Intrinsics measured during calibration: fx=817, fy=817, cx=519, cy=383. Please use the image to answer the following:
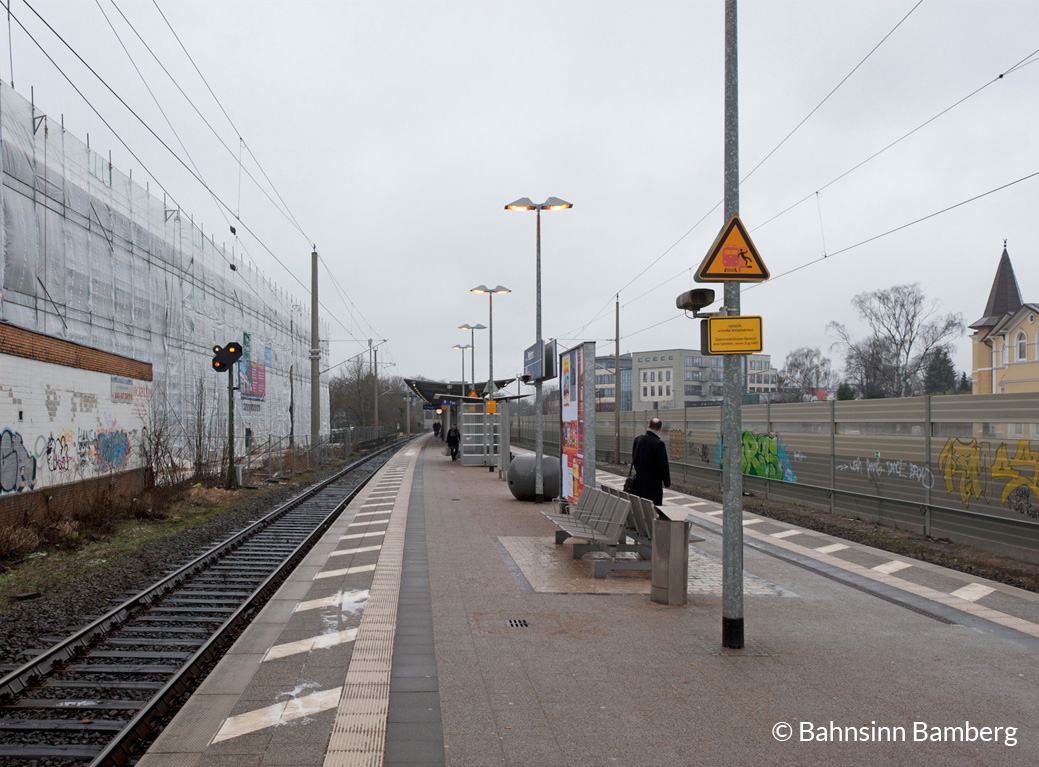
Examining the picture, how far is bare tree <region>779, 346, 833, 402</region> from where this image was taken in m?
91.9

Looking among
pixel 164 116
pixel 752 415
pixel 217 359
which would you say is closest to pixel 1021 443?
pixel 752 415

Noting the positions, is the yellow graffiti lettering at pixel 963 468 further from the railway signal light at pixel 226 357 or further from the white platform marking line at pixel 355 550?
the railway signal light at pixel 226 357

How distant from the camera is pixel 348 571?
32.7 ft

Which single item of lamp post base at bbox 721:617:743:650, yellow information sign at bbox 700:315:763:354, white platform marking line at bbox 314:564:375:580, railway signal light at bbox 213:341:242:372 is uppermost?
railway signal light at bbox 213:341:242:372

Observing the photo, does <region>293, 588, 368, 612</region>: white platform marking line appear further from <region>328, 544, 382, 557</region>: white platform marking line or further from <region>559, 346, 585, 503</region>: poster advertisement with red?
<region>559, 346, 585, 503</region>: poster advertisement with red

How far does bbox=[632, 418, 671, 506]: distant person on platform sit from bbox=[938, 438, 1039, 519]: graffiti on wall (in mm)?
4694

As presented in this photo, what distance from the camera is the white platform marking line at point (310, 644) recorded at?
6344 mm

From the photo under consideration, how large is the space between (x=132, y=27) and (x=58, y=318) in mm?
9391

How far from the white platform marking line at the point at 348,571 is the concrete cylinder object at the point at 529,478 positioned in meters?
8.45

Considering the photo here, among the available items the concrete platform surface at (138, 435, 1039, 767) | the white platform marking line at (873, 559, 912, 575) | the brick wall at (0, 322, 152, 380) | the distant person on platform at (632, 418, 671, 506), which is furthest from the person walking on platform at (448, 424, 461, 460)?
the white platform marking line at (873, 559, 912, 575)

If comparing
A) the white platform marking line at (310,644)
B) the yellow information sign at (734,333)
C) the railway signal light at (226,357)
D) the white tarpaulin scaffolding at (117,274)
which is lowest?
the white platform marking line at (310,644)

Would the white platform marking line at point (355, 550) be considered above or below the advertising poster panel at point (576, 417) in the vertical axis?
below

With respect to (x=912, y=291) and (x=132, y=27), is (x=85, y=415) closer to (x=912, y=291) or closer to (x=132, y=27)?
(x=132, y=27)

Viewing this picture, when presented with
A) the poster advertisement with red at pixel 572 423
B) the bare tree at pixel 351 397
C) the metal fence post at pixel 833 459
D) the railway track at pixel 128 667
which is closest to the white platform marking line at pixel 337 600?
the railway track at pixel 128 667
